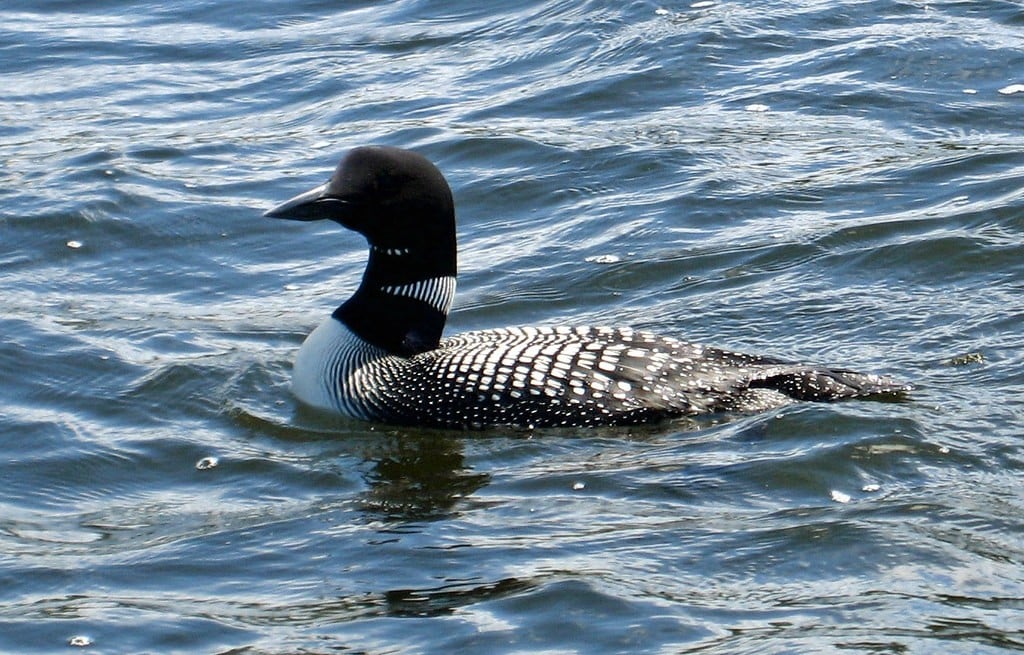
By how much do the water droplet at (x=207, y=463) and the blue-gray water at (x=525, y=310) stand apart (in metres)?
0.04

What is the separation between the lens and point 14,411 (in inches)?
240

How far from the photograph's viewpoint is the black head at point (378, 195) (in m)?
5.81

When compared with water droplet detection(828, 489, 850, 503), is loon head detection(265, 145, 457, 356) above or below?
above

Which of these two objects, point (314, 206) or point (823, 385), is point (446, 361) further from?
point (823, 385)

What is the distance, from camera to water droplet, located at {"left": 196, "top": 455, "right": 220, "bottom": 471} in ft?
18.3

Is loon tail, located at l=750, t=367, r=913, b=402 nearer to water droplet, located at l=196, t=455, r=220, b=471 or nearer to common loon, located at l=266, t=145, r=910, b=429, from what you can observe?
common loon, located at l=266, t=145, r=910, b=429

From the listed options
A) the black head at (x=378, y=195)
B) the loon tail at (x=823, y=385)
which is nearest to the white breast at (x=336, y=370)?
the black head at (x=378, y=195)

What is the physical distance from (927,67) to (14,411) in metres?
Answer: 5.32

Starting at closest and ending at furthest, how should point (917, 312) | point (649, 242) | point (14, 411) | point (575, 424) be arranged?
point (575, 424)
point (14, 411)
point (917, 312)
point (649, 242)

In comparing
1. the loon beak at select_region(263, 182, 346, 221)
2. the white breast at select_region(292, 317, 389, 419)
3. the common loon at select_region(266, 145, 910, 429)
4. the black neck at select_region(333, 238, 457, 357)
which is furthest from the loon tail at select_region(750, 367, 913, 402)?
the loon beak at select_region(263, 182, 346, 221)

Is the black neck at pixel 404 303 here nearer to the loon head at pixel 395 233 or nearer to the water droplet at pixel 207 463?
the loon head at pixel 395 233

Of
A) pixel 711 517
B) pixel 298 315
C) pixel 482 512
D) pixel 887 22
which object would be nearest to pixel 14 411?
pixel 298 315

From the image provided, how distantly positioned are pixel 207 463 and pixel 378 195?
3.30 feet

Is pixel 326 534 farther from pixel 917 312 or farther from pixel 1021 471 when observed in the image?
pixel 917 312
